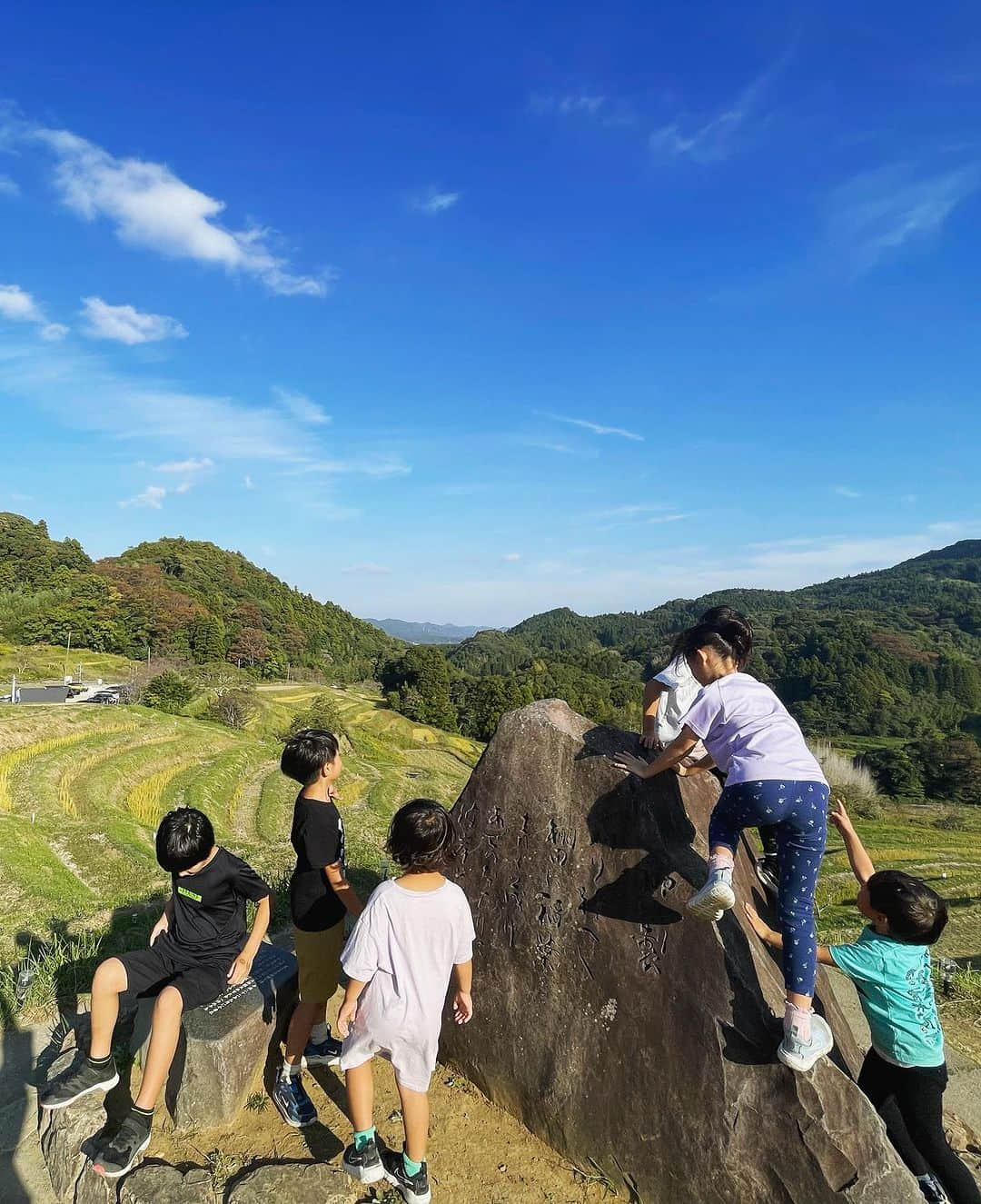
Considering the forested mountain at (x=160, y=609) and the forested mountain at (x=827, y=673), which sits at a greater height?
the forested mountain at (x=160, y=609)

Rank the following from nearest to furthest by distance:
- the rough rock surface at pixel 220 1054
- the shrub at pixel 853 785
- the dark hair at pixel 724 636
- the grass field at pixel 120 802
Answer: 1. the dark hair at pixel 724 636
2. the rough rock surface at pixel 220 1054
3. the grass field at pixel 120 802
4. the shrub at pixel 853 785

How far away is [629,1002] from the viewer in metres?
3.69

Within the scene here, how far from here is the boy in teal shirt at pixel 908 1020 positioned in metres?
3.17

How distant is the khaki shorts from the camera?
3906mm

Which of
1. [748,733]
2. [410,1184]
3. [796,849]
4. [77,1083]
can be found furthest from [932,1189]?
[77,1083]

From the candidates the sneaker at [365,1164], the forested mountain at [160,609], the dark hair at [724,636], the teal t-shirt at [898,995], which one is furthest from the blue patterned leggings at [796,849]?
the forested mountain at [160,609]

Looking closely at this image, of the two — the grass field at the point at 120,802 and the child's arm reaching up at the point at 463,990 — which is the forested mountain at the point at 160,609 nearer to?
the grass field at the point at 120,802

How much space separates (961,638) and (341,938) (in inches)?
5449

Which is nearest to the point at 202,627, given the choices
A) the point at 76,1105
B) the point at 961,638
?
the point at 76,1105

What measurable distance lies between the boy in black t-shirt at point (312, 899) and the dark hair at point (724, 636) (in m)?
2.15

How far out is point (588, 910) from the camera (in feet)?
13.0

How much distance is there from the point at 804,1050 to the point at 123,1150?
337 centimetres

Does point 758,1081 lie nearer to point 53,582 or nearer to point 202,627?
point 202,627

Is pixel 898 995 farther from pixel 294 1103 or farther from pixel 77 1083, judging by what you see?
pixel 77 1083
